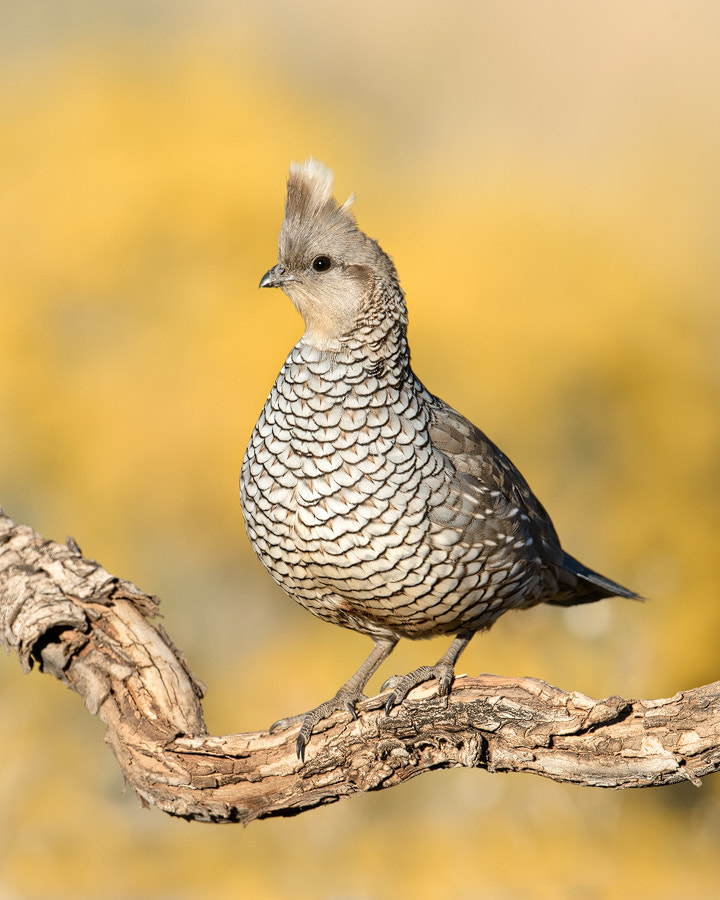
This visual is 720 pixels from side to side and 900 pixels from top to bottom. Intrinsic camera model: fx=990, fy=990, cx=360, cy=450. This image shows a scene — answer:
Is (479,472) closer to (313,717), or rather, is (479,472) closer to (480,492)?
(480,492)

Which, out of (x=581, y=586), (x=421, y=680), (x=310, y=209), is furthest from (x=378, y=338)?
(x=581, y=586)

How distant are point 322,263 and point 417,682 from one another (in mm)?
1751

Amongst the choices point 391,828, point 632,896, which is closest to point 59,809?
point 391,828

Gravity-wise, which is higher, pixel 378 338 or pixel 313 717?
pixel 378 338

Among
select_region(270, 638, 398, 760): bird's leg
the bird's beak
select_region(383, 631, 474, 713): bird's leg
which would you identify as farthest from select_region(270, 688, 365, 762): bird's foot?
the bird's beak

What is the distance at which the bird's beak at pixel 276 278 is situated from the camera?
13.7 feet

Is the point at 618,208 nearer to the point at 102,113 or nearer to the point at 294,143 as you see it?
the point at 294,143

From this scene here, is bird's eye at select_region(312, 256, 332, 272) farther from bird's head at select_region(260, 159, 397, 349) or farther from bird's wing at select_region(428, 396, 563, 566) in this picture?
bird's wing at select_region(428, 396, 563, 566)

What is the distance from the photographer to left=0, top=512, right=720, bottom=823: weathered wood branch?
338cm

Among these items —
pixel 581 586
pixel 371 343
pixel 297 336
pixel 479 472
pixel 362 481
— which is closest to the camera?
pixel 362 481

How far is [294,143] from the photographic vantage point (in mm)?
12391

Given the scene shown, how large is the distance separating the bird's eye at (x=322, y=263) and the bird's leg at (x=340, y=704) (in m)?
1.68

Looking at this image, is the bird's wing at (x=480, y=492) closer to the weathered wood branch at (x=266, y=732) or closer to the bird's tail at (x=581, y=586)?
the bird's tail at (x=581, y=586)

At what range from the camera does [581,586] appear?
5.02 meters
